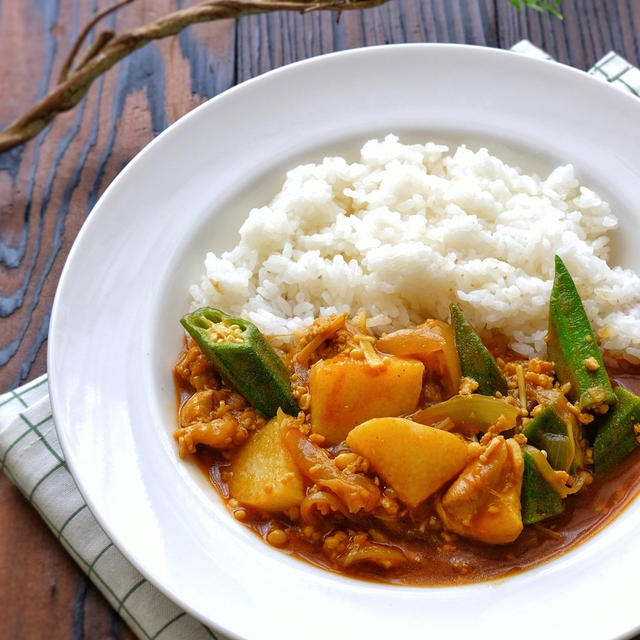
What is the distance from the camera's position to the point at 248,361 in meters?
3.47

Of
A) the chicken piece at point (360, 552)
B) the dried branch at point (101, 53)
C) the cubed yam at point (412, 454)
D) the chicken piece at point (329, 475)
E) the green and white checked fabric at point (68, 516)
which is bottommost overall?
the green and white checked fabric at point (68, 516)

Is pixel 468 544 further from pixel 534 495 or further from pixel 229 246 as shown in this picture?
pixel 229 246

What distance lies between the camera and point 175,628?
3273 millimetres

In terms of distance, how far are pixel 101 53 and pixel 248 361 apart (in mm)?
2111

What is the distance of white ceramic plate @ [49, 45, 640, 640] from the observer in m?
2.99

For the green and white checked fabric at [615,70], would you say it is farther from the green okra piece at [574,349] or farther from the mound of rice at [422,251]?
the green okra piece at [574,349]

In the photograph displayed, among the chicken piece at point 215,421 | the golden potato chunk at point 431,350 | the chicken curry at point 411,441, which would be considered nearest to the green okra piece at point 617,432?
the chicken curry at point 411,441

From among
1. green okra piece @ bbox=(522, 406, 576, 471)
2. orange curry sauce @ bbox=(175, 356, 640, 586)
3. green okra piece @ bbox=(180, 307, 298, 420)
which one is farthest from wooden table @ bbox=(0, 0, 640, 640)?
green okra piece @ bbox=(522, 406, 576, 471)

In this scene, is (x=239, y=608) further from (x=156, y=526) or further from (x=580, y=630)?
(x=580, y=630)

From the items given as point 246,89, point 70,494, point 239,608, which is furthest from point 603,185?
point 70,494

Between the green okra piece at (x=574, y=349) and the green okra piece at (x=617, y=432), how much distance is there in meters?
0.05

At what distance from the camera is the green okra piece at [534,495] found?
3201 millimetres

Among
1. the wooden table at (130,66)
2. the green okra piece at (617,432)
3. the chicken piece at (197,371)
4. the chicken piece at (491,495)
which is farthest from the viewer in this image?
the wooden table at (130,66)

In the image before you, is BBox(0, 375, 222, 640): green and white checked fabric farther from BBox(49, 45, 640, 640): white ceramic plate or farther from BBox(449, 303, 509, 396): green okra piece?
BBox(449, 303, 509, 396): green okra piece
